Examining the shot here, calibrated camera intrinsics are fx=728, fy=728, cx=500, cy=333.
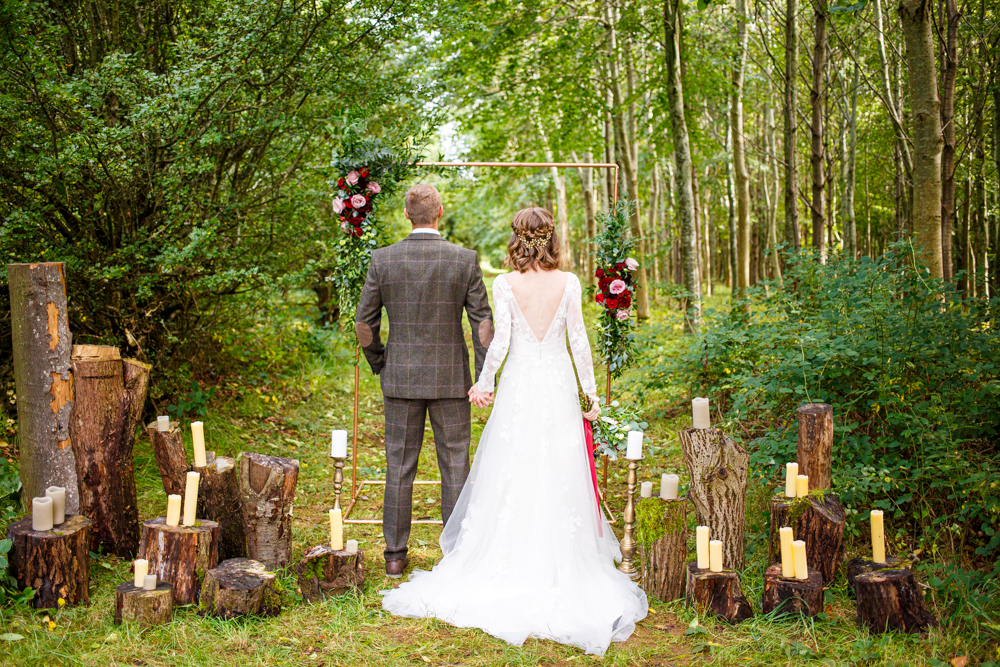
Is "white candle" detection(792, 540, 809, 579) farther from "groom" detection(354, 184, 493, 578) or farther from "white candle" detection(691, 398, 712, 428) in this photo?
"groom" detection(354, 184, 493, 578)

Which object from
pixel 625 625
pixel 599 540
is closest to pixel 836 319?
pixel 599 540

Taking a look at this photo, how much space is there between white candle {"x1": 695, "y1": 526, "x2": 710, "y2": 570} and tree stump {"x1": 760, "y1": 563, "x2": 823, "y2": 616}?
12.3 inches

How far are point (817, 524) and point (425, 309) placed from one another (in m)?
2.54

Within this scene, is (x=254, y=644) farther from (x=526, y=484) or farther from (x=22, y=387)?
(x=22, y=387)

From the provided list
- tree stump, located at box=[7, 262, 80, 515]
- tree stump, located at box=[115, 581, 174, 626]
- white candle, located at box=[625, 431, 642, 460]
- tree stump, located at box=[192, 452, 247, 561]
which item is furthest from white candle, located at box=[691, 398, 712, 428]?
A: tree stump, located at box=[7, 262, 80, 515]

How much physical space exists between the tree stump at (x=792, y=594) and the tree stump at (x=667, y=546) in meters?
0.49

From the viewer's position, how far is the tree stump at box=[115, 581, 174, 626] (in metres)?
3.65

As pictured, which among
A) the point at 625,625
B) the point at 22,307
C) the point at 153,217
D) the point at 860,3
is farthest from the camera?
the point at 153,217

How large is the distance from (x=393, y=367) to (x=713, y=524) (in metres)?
2.15

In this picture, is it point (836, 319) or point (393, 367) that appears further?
point (836, 319)

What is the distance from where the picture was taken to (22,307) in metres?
4.35

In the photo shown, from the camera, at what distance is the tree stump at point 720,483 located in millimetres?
4238

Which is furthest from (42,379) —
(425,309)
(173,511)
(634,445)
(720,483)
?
(720,483)

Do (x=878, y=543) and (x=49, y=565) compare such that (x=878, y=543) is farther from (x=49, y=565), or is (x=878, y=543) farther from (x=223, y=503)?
(x=49, y=565)
